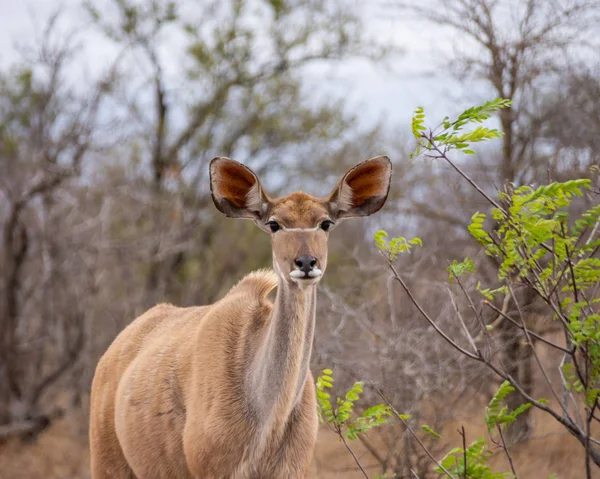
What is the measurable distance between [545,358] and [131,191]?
711 cm

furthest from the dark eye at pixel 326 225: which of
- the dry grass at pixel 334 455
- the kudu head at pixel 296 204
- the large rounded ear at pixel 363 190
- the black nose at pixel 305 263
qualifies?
the dry grass at pixel 334 455

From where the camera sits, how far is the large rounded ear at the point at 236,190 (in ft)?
14.9

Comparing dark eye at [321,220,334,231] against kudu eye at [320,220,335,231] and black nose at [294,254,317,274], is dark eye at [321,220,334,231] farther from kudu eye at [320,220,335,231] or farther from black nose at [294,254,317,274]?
black nose at [294,254,317,274]

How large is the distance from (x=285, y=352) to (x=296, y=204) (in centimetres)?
76

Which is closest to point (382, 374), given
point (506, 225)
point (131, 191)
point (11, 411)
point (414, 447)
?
point (414, 447)

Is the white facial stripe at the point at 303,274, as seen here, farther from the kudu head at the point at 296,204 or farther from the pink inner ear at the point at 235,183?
the pink inner ear at the point at 235,183

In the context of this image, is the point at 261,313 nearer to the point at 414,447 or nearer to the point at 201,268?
the point at 414,447

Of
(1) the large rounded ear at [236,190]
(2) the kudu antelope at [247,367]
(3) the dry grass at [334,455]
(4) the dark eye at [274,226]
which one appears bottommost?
(3) the dry grass at [334,455]

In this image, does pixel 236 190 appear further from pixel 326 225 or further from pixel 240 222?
pixel 240 222

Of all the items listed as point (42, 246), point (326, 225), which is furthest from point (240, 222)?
point (326, 225)

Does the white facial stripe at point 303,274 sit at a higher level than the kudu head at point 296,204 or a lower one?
lower

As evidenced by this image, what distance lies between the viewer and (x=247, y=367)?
4551 mm

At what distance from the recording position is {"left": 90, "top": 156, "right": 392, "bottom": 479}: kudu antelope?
4.27 metres

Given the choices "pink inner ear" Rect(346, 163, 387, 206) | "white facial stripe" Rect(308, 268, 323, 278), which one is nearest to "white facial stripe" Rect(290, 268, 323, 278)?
"white facial stripe" Rect(308, 268, 323, 278)
